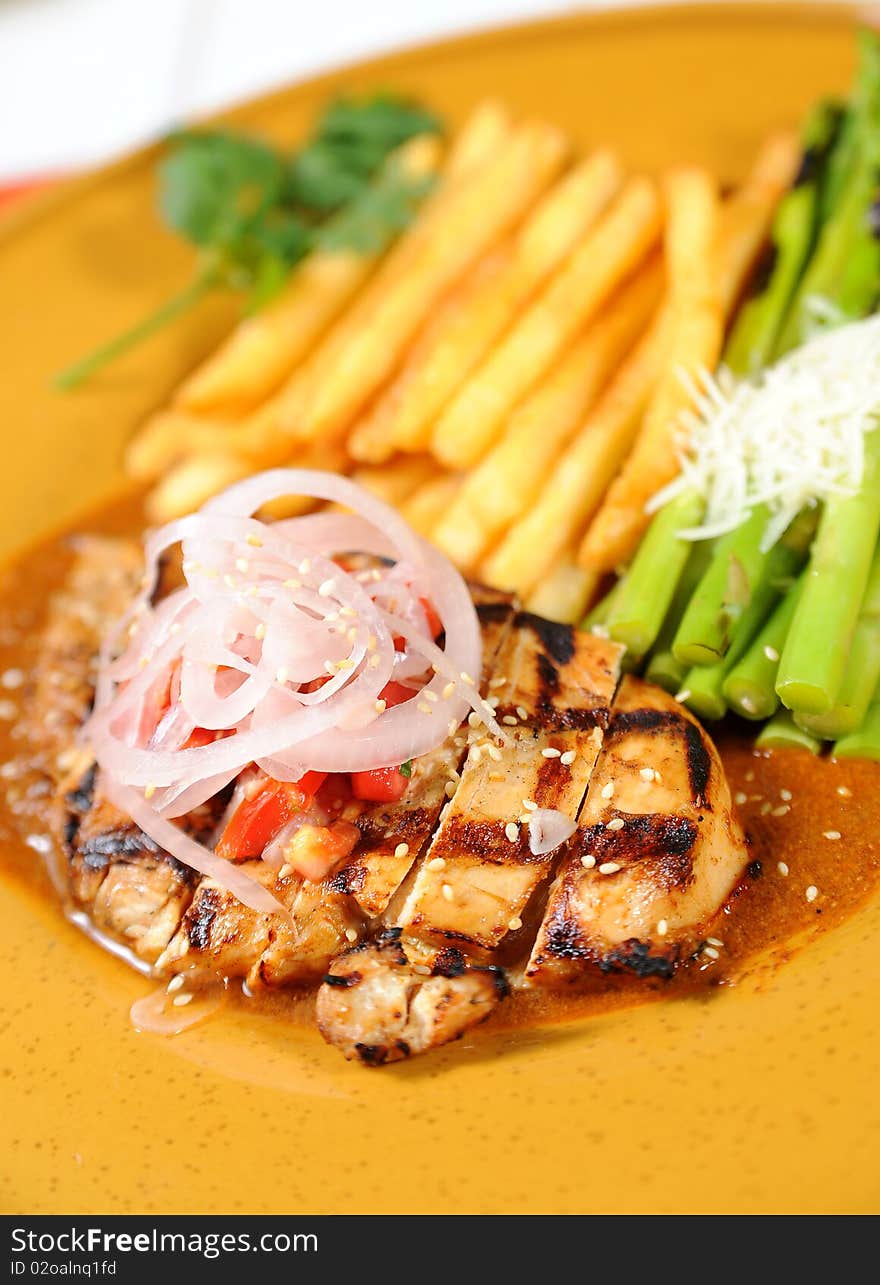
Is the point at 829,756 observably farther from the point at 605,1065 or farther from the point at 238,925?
the point at 238,925

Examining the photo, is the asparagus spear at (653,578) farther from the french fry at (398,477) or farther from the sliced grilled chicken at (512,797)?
the french fry at (398,477)

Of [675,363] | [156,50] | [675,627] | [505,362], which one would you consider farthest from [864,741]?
[156,50]

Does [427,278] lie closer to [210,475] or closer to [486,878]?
[210,475]

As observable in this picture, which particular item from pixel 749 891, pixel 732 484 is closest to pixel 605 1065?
pixel 749 891

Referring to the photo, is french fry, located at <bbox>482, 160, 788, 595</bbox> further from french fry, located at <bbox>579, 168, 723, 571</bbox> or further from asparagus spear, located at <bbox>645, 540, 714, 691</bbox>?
asparagus spear, located at <bbox>645, 540, 714, 691</bbox>

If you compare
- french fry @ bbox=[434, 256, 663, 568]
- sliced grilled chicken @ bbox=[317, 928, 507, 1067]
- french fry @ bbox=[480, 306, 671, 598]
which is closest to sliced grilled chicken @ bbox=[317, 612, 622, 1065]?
sliced grilled chicken @ bbox=[317, 928, 507, 1067]
